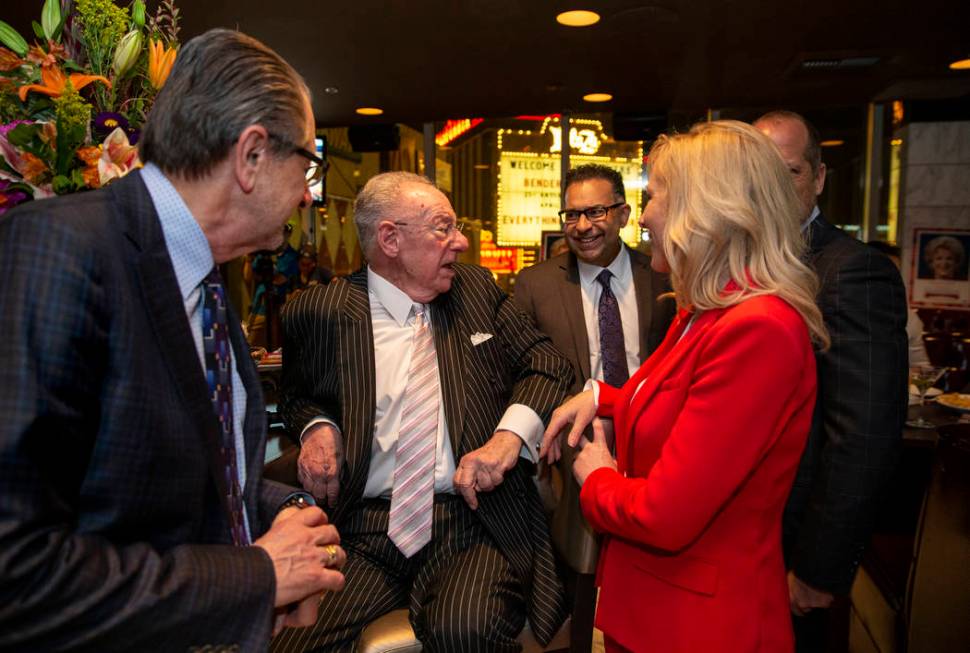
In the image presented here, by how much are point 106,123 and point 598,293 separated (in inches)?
87.3

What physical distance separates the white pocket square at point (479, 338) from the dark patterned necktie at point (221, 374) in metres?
1.02

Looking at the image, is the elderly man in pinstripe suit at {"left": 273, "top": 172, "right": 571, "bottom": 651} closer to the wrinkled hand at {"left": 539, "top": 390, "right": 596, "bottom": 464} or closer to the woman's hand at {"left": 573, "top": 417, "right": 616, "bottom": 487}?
the wrinkled hand at {"left": 539, "top": 390, "right": 596, "bottom": 464}

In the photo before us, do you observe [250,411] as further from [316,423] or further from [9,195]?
[316,423]

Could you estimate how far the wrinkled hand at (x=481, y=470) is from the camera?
174cm

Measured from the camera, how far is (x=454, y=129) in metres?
7.96

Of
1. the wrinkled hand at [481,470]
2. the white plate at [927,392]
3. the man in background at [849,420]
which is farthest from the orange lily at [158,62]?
the white plate at [927,392]

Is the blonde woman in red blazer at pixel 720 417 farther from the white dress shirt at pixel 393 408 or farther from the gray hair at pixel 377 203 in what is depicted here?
the gray hair at pixel 377 203

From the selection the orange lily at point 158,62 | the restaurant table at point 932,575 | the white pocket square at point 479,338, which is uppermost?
the orange lily at point 158,62

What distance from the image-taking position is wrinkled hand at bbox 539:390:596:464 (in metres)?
1.59

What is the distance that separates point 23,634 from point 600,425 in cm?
119

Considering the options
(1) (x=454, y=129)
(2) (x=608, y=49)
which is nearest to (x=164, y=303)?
(2) (x=608, y=49)

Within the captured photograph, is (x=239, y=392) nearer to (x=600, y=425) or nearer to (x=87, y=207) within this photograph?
(x=87, y=207)

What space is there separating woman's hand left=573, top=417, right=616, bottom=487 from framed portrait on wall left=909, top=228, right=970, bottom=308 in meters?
6.63

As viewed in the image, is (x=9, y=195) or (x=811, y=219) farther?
(x=811, y=219)
